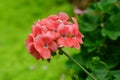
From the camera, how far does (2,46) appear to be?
5195mm

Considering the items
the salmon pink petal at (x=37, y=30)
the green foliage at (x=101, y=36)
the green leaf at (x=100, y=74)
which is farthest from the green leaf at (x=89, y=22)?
the salmon pink petal at (x=37, y=30)

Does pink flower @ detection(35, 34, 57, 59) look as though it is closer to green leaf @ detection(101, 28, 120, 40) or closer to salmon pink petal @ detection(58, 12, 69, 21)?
salmon pink petal @ detection(58, 12, 69, 21)

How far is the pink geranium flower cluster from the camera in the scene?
231 cm

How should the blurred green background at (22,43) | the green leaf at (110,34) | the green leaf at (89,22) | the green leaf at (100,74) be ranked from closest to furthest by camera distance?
the green leaf at (100,74)
the green leaf at (110,34)
the green leaf at (89,22)
the blurred green background at (22,43)

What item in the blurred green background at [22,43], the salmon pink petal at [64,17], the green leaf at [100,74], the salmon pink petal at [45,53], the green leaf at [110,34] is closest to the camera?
the salmon pink petal at [45,53]

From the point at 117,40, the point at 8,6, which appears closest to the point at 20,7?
the point at 8,6

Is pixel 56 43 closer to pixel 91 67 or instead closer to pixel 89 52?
pixel 91 67

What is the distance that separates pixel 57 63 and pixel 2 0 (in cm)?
227

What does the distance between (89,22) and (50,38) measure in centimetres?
80

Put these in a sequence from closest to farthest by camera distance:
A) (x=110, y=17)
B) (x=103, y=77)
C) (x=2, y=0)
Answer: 1. (x=103, y=77)
2. (x=110, y=17)
3. (x=2, y=0)

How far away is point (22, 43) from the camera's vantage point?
5.15 m

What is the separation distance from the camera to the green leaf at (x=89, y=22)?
9.96ft

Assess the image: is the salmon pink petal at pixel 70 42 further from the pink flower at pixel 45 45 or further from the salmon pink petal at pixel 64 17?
the salmon pink petal at pixel 64 17

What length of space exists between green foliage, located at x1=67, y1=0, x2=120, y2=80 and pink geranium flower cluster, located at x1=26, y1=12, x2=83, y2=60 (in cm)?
49
